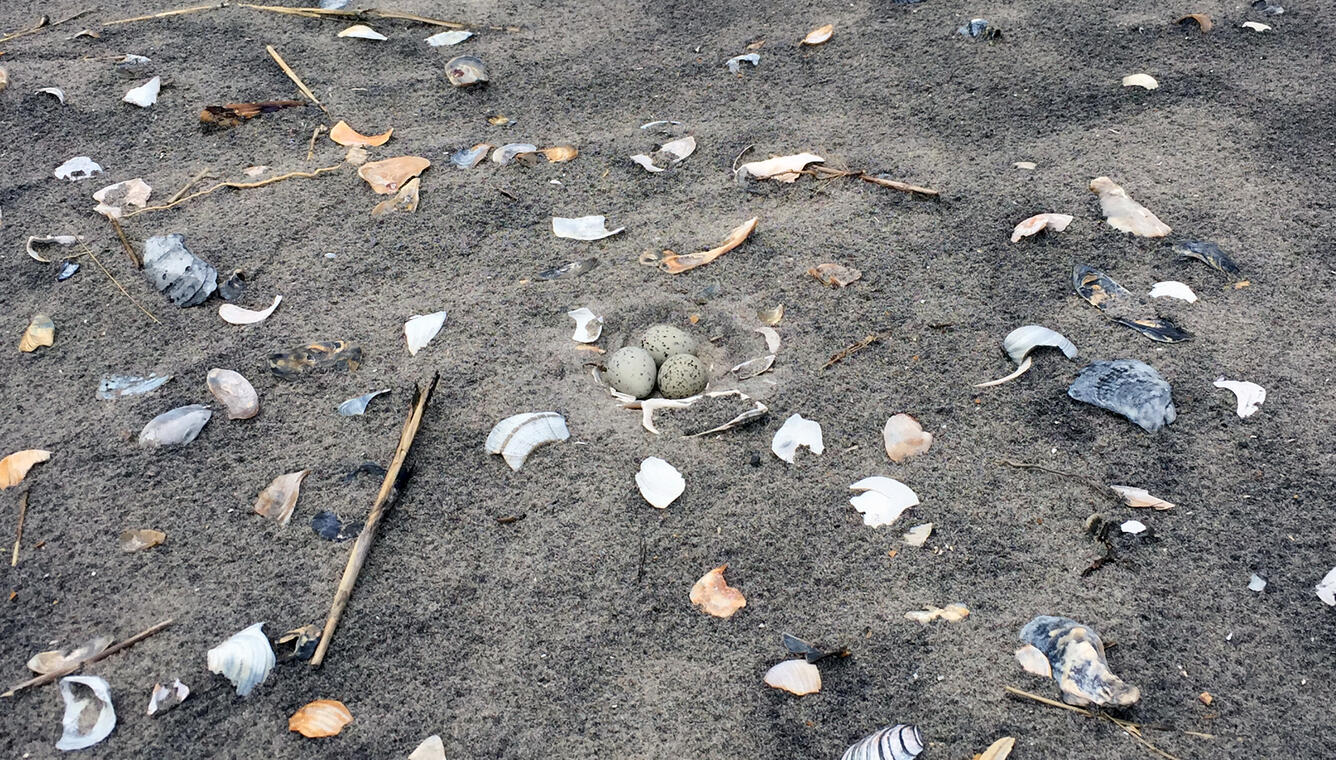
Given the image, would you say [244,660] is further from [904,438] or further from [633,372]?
[904,438]

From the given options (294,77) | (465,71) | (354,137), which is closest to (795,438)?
(354,137)

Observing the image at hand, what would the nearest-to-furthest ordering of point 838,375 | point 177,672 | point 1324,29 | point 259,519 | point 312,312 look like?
point 177,672
point 259,519
point 838,375
point 312,312
point 1324,29

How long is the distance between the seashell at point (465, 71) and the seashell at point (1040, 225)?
1973 millimetres

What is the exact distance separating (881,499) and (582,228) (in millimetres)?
1262

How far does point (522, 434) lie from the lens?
2.11 meters

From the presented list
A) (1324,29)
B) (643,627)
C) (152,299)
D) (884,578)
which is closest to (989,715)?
(884,578)

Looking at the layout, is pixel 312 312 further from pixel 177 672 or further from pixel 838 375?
pixel 838 375

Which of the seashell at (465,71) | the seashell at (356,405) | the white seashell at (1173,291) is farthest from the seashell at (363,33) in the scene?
the white seashell at (1173,291)

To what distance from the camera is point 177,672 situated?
1.73 meters

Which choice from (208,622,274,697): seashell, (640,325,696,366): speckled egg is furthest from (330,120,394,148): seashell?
(208,622,274,697): seashell

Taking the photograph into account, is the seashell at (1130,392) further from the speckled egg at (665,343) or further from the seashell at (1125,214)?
the speckled egg at (665,343)

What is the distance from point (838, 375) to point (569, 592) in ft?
2.77

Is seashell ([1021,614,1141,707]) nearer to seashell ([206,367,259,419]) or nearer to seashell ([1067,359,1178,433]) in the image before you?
seashell ([1067,359,1178,433])

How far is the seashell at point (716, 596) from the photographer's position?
1798 millimetres
